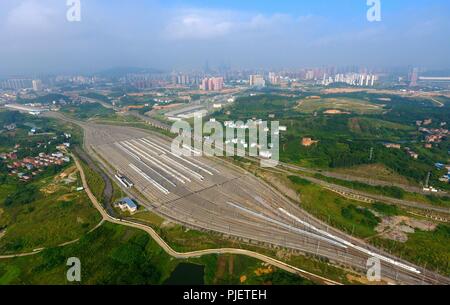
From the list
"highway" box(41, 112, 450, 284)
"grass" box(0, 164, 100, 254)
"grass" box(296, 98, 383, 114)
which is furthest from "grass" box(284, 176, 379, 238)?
"grass" box(296, 98, 383, 114)

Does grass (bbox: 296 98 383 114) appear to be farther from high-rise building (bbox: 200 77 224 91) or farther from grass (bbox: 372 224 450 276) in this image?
grass (bbox: 372 224 450 276)

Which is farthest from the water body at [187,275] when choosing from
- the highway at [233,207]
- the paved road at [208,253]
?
the highway at [233,207]

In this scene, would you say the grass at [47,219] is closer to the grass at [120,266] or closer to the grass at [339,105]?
the grass at [120,266]

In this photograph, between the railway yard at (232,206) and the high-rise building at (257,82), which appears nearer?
the railway yard at (232,206)

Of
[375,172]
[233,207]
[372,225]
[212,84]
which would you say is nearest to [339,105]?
[375,172]

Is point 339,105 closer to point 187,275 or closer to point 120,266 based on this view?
point 187,275

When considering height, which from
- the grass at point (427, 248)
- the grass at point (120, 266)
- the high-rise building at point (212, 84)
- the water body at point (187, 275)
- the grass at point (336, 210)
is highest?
the high-rise building at point (212, 84)
